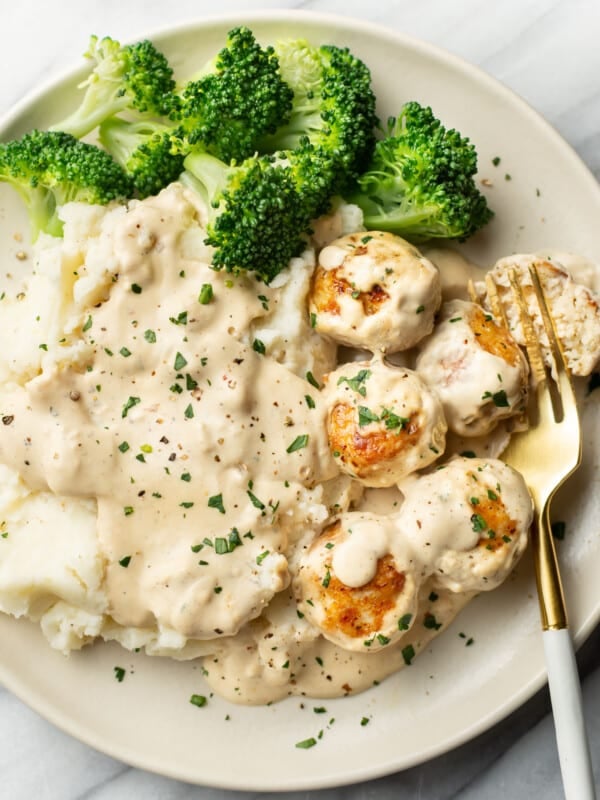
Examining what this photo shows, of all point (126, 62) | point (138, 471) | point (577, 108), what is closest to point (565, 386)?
point (577, 108)

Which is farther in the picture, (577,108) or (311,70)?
(577,108)

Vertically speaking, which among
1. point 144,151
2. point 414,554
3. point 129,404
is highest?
point 144,151

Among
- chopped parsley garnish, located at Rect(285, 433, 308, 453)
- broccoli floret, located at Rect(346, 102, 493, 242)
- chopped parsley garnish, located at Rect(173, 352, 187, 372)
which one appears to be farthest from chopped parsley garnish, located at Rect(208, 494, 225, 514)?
broccoli floret, located at Rect(346, 102, 493, 242)

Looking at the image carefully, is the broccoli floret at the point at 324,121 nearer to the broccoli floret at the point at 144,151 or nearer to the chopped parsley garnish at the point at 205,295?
the broccoli floret at the point at 144,151

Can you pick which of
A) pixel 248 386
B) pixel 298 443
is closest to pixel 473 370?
pixel 298 443

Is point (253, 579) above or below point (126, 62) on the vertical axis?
below

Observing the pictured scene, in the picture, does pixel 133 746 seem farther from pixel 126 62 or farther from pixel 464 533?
pixel 126 62

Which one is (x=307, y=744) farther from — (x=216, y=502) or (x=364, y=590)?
(x=216, y=502)

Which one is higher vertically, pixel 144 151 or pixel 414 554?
pixel 144 151
